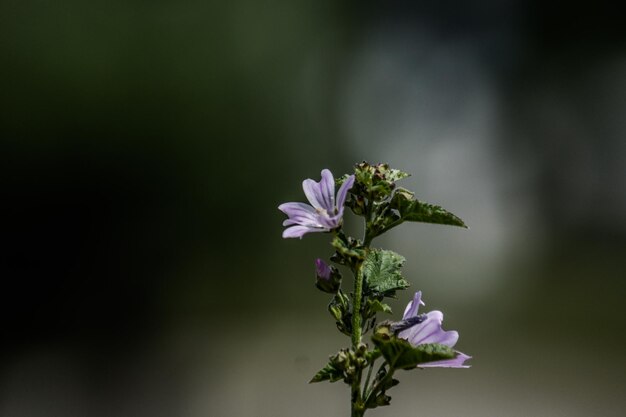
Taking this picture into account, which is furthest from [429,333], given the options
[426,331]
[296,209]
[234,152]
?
[234,152]

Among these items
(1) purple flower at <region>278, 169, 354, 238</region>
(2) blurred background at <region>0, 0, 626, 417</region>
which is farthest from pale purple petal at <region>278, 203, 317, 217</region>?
(2) blurred background at <region>0, 0, 626, 417</region>

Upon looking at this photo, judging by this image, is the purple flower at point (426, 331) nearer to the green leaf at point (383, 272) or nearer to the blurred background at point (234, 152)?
the green leaf at point (383, 272)

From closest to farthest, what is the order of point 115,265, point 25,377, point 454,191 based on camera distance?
point 25,377 < point 115,265 < point 454,191

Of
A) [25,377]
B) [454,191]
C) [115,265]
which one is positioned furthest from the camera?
[454,191]

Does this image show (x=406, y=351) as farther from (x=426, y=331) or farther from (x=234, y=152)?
(x=234, y=152)

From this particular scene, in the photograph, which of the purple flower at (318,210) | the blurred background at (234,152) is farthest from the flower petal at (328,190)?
the blurred background at (234,152)

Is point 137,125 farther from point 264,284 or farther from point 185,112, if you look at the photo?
point 264,284

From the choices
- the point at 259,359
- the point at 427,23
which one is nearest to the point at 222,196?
the point at 259,359

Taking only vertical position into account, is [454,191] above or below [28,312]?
above
